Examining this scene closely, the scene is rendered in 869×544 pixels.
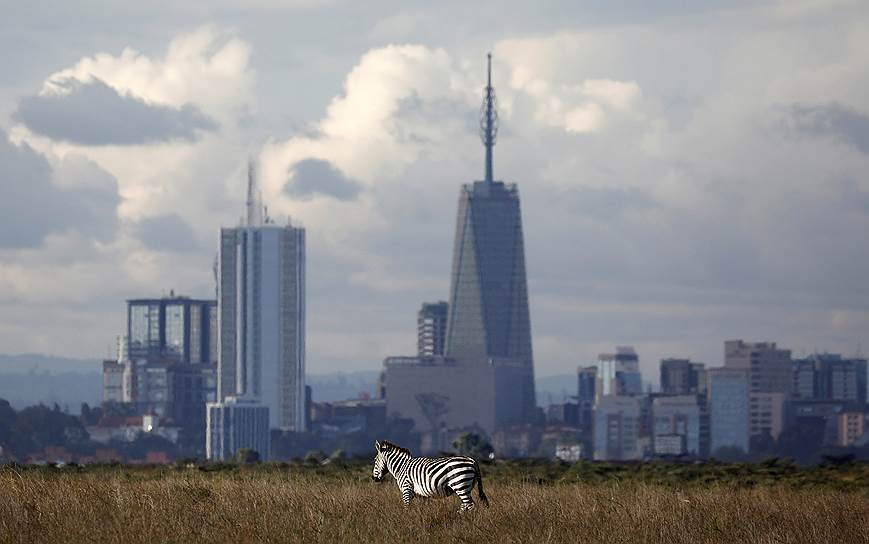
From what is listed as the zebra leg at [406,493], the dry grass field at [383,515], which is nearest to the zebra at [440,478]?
the zebra leg at [406,493]

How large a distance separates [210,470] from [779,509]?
24.5m

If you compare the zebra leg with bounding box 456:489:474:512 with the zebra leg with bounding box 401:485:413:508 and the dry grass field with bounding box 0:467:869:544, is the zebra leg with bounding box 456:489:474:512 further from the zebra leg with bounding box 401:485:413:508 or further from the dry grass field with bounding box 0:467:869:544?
the zebra leg with bounding box 401:485:413:508

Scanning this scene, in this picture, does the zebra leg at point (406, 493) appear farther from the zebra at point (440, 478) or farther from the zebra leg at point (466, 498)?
the zebra leg at point (466, 498)

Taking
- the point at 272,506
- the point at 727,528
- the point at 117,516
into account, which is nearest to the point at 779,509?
the point at 727,528

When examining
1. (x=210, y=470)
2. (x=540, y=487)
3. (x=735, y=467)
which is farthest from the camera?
(x=735, y=467)

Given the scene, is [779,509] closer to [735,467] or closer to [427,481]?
[427,481]

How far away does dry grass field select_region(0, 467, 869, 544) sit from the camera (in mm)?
36094

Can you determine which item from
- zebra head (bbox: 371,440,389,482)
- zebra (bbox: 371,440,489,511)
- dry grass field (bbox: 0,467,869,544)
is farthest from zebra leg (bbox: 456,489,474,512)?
zebra head (bbox: 371,440,389,482)

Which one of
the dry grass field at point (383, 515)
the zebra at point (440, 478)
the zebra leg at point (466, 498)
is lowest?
the dry grass field at point (383, 515)

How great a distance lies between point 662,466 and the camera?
→ 2736 inches

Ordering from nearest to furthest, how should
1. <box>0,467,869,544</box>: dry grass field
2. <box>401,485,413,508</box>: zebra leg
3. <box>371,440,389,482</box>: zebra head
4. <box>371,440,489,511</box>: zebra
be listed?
<box>0,467,869,544</box>: dry grass field < <box>371,440,489,511</box>: zebra < <box>401,485,413,508</box>: zebra leg < <box>371,440,389,482</box>: zebra head

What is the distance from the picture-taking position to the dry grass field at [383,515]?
36.1 meters

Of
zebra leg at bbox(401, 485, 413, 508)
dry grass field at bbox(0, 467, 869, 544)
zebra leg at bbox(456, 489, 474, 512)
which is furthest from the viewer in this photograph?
zebra leg at bbox(401, 485, 413, 508)

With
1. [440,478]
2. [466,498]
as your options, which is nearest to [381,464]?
[440,478]
